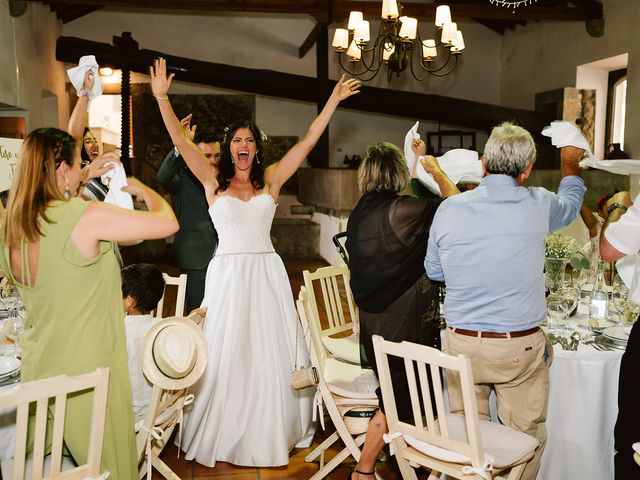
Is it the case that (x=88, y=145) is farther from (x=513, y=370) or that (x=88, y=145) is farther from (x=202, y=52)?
(x=202, y=52)

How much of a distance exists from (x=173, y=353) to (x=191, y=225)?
1.61m

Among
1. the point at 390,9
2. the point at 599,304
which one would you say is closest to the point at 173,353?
the point at 599,304

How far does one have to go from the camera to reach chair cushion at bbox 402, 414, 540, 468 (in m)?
2.10

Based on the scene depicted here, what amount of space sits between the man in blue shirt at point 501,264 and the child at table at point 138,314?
1197 mm

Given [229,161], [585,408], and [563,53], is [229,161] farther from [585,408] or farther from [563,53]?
[563,53]

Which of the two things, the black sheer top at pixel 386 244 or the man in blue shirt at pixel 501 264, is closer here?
the man in blue shirt at pixel 501 264

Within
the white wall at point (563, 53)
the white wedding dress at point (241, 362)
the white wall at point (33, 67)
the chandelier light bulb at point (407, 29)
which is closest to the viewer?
the white wedding dress at point (241, 362)

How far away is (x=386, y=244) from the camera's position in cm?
249

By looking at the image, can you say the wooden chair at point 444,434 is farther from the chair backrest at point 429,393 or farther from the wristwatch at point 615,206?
the wristwatch at point 615,206

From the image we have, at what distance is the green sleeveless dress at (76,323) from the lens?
5.91 feet

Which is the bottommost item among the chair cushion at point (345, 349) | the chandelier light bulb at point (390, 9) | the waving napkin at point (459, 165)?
the chair cushion at point (345, 349)

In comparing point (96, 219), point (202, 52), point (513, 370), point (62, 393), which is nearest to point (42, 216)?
point (96, 219)

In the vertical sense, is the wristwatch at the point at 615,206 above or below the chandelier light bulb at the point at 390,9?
below

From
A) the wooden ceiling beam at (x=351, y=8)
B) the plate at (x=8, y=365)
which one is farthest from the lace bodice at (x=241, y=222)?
the wooden ceiling beam at (x=351, y=8)
